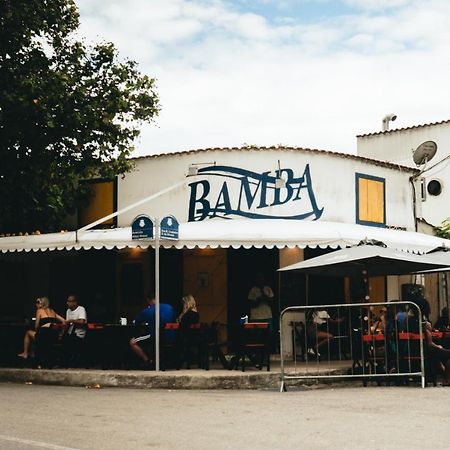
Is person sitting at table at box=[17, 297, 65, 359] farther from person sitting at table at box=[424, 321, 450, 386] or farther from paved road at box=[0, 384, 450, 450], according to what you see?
person sitting at table at box=[424, 321, 450, 386]

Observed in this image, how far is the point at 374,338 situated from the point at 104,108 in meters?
7.99

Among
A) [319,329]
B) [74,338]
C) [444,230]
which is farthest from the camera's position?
[444,230]

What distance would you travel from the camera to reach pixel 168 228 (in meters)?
14.6

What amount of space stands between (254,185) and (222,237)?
2582 millimetres

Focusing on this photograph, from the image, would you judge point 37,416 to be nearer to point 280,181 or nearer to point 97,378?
point 97,378

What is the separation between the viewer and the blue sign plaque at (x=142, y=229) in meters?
14.6

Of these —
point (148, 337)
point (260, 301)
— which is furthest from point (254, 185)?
point (148, 337)

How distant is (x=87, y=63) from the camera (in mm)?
18062

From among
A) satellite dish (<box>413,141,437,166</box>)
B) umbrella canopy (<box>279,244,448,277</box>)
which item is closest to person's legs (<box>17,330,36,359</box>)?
umbrella canopy (<box>279,244,448,277</box>)

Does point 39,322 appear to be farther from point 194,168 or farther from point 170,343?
point 194,168

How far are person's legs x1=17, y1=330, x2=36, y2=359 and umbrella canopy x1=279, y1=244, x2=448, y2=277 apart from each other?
4805 millimetres

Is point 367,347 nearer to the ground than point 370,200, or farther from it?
nearer to the ground

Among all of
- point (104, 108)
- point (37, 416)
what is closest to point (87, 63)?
point (104, 108)

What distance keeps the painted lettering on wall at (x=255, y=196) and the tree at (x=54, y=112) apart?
76.6 inches
